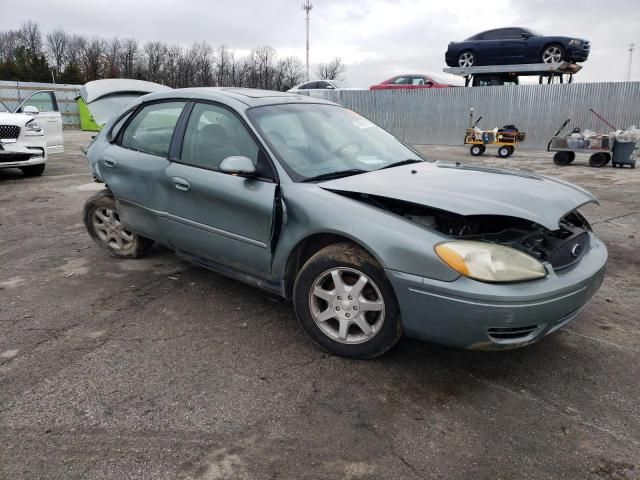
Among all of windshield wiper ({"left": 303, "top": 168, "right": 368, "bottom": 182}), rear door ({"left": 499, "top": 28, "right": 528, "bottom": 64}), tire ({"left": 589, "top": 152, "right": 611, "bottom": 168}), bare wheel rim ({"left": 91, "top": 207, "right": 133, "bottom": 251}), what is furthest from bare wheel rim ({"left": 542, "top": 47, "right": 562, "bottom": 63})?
bare wheel rim ({"left": 91, "top": 207, "right": 133, "bottom": 251})

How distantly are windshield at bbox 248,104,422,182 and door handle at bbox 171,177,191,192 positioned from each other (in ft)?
2.27

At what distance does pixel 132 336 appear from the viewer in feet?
10.5

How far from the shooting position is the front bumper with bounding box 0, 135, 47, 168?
904 cm

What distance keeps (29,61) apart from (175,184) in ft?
202

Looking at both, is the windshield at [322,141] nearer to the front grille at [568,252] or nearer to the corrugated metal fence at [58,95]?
the front grille at [568,252]

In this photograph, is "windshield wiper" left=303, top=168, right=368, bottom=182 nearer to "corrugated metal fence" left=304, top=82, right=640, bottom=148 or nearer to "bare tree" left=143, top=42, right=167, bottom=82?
"corrugated metal fence" left=304, top=82, right=640, bottom=148

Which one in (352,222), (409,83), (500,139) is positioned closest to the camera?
(352,222)

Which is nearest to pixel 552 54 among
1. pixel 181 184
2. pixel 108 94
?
pixel 108 94

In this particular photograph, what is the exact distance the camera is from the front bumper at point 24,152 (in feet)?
29.7

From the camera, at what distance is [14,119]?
9.16 metres

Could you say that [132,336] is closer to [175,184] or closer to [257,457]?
[175,184]

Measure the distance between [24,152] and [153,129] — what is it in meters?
6.70

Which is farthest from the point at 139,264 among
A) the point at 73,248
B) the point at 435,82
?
the point at 435,82

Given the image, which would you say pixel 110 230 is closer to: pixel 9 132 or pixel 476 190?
pixel 476 190
